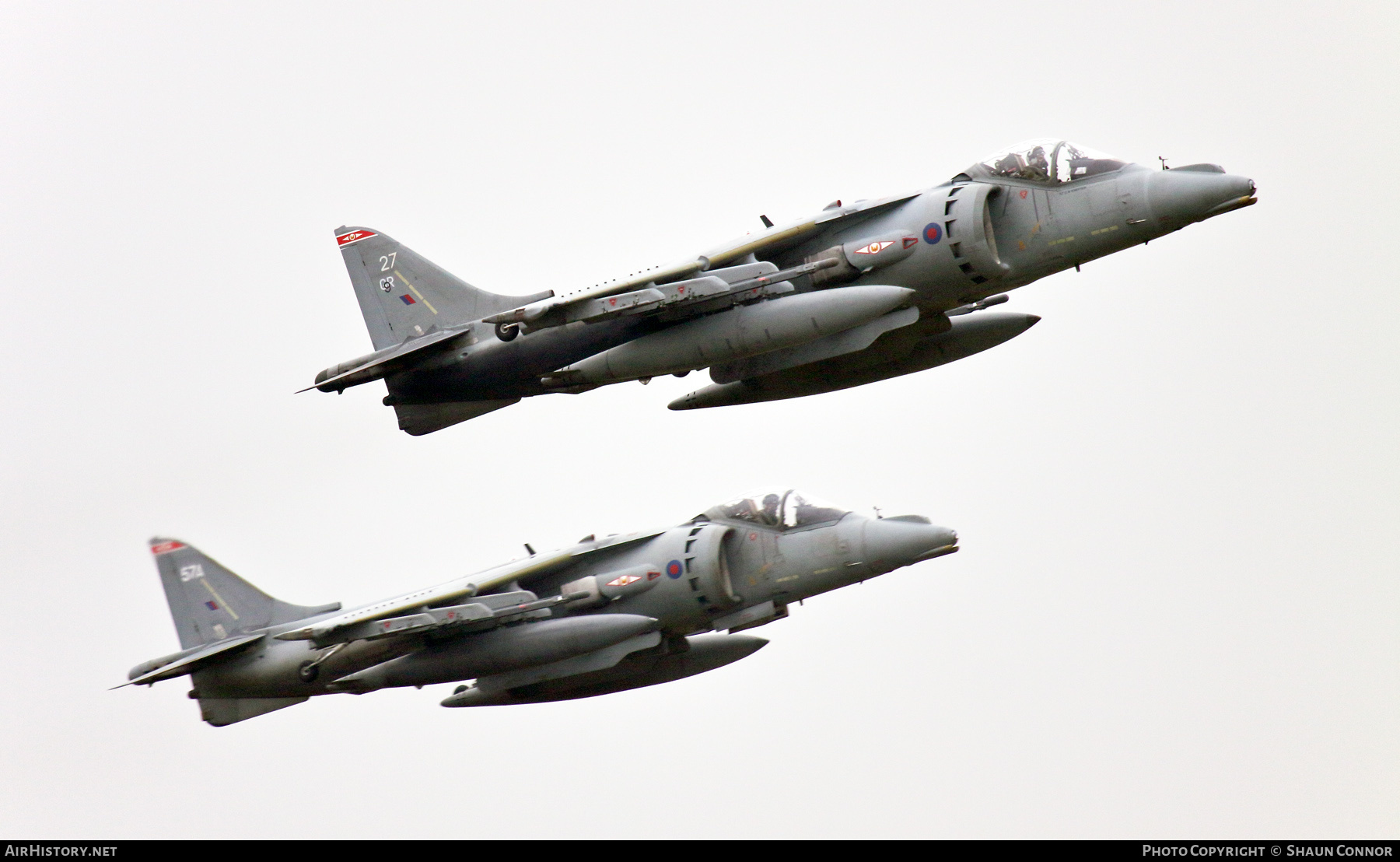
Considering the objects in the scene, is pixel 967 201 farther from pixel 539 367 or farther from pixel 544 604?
pixel 544 604

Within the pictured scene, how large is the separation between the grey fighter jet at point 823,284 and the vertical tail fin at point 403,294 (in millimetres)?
1171

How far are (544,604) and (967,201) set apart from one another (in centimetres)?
802

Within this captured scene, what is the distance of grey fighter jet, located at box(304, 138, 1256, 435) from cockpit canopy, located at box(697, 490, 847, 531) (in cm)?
184

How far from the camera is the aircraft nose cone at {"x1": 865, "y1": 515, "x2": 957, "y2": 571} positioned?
85.7 feet

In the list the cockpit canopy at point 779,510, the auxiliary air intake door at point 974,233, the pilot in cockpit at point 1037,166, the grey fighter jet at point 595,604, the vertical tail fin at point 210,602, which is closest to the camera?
the auxiliary air intake door at point 974,233

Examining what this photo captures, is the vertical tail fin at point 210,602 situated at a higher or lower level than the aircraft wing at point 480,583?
higher

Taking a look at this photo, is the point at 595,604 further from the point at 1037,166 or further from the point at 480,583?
the point at 1037,166

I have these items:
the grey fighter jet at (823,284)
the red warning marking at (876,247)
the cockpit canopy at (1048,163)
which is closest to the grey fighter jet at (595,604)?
the grey fighter jet at (823,284)

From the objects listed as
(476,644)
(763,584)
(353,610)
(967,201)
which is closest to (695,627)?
(763,584)

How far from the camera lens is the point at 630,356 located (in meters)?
25.2

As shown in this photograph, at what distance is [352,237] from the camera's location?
2964 centimetres

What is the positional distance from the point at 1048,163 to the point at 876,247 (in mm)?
2520

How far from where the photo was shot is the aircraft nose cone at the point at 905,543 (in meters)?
26.1

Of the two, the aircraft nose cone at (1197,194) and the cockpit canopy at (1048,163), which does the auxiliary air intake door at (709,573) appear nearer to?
the cockpit canopy at (1048,163)
